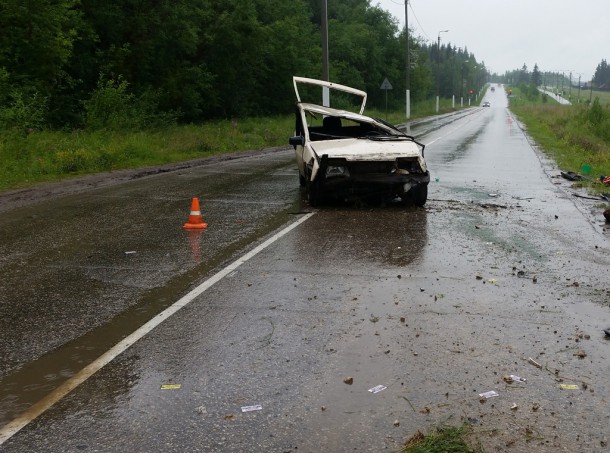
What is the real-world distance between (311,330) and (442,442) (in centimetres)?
186

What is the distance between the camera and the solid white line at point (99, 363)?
3.51m

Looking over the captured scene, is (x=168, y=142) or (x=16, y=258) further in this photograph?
(x=168, y=142)

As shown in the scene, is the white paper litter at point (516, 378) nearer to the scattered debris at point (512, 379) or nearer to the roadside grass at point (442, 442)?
the scattered debris at point (512, 379)

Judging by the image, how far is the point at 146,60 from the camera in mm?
29312

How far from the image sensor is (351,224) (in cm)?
950

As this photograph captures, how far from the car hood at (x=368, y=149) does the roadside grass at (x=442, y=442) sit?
7.30 m

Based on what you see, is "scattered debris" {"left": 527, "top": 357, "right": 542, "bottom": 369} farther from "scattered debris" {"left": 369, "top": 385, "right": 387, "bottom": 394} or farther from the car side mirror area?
the car side mirror area

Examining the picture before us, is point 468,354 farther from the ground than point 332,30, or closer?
closer

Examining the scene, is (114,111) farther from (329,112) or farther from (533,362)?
(533,362)

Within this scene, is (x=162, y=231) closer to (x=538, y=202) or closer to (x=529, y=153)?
(x=538, y=202)

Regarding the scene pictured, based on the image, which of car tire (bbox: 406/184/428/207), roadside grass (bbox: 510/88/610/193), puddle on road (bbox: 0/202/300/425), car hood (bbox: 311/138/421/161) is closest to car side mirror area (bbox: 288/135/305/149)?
car hood (bbox: 311/138/421/161)

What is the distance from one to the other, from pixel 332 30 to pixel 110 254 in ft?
185

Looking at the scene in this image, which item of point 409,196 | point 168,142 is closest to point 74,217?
point 409,196

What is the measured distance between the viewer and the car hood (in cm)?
1036
